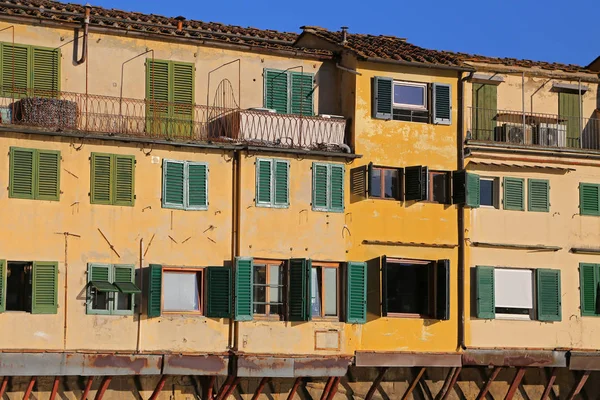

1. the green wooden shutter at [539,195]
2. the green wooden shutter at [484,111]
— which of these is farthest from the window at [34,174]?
the green wooden shutter at [539,195]

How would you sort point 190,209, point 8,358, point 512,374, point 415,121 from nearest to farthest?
1. point 8,358
2. point 190,209
3. point 415,121
4. point 512,374

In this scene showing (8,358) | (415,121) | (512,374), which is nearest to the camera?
(8,358)

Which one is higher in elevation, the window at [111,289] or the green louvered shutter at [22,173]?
the green louvered shutter at [22,173]

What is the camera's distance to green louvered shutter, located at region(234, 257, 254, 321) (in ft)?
143

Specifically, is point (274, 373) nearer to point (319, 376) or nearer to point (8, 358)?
point (319, 376)

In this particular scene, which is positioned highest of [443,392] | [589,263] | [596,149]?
[596,149]

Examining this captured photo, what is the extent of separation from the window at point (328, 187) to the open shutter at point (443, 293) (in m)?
3.21

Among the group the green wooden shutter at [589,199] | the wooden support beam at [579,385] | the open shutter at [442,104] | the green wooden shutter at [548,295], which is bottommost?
the wooden support beam at [579,385]

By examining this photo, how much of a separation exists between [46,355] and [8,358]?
3.09 feet

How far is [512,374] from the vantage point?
166 feet

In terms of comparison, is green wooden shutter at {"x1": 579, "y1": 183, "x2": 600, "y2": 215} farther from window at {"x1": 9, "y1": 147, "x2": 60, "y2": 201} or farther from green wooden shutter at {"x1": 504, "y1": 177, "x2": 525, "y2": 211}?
window at {"x1": 9, "y1": 147, "x2": 60, "y2": 201}

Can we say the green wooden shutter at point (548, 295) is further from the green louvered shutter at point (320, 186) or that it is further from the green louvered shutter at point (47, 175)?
the green louvered shutter at point (47, 175)

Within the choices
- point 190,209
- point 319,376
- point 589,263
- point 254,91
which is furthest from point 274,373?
point 589,263

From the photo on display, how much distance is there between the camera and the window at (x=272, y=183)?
4475 centimetres
